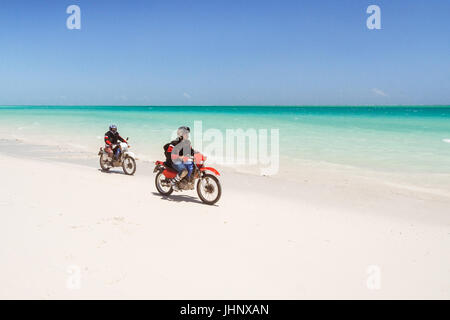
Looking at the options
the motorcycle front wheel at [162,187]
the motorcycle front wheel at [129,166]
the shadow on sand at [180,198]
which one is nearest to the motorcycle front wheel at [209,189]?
A: the shadow on sand at [180,198]

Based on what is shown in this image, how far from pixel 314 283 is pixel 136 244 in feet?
7.73

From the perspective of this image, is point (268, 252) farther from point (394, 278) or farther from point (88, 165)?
point (88, 165)

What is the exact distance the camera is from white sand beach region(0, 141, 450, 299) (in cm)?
333

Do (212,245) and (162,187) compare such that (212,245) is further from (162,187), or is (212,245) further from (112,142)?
(112,142)

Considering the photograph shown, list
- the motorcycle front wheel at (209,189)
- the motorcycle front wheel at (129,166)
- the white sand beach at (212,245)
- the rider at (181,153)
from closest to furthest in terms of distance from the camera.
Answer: the white sand beach at (212,245) < the motorcycle front wheel at (209,189) < the rider at (181,153) < the motorcycle front wheel at (129,166)

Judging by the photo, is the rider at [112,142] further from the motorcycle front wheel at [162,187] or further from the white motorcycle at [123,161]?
the motorcycle front wheel at [162,187]

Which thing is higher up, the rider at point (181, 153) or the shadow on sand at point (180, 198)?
the rider at point (181, 153)

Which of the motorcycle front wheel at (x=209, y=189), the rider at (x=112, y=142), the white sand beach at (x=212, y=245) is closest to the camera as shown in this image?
the white sand beach at (x=212, y=245)

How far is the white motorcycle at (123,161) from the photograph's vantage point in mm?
10242

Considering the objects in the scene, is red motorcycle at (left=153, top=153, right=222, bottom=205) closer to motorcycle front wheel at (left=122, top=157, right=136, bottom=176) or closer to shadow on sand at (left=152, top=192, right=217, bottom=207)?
shadow on sand at (left=152, top=192, right=217, bottom=207)

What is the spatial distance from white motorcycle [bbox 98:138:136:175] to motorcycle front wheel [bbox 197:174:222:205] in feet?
13.2

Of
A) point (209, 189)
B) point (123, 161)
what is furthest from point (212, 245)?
point (123, 161)

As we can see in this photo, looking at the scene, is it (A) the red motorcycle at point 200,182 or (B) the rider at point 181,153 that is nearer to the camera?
(A) the red motorcycle at point 200,182
